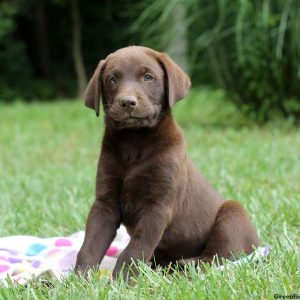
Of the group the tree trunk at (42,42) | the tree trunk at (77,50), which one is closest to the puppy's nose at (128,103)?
the tree trunk at (77,50)

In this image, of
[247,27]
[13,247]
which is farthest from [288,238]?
[247,27]

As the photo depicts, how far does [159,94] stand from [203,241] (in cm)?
82

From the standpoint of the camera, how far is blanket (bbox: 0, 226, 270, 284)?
348 cm

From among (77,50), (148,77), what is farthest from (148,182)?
(77,50)

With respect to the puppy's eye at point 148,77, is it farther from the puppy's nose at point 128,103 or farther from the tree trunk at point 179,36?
the tree trunk at point 179,36

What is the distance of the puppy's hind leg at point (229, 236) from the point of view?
3617 mm

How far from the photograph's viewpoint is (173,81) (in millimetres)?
3557

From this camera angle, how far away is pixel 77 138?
1041 centimetres

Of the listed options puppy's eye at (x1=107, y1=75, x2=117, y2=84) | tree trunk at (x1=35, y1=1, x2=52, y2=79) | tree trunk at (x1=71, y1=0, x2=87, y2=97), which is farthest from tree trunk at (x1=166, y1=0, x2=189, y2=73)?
tree trunk at (x1=35, y1=1, x2=52, y2=79)

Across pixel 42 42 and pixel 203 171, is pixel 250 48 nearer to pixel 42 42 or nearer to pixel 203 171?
pixel 203 171

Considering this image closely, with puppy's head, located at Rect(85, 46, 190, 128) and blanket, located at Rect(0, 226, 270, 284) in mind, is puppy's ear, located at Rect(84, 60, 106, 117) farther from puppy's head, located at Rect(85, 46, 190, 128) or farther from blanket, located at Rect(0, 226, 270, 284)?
blanket, located at Rect(0, 226, 270, 284)

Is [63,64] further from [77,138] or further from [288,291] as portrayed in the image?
[288,291]

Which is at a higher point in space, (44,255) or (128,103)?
(128,103)

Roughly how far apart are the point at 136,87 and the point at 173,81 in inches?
9.4
